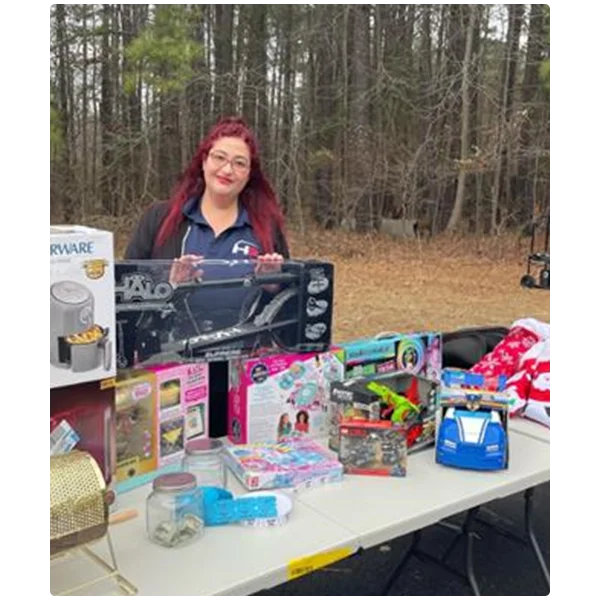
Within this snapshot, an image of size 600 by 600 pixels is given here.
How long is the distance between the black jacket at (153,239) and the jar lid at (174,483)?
0.88 meters

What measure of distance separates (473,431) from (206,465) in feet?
1.84

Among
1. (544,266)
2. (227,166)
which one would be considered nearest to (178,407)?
(227,166)

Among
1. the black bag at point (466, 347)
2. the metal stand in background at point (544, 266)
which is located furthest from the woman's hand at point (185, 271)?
the black bag at point (466, 347)

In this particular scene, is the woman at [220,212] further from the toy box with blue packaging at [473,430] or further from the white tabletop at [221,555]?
the white tabletop at [221,555]

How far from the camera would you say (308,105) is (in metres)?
9.39

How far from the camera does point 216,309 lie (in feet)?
5.72

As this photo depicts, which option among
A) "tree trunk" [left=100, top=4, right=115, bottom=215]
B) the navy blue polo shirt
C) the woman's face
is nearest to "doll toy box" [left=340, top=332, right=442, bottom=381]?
the navy blue polo shirt

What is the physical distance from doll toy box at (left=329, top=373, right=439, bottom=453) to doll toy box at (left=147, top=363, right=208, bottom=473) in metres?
0.29

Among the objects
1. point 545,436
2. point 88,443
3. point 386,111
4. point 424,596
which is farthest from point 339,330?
point 386,111

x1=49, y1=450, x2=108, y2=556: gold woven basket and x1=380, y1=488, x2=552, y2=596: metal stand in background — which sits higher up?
x1=49, y1=450, x2=108, y2=556: gold woven basket

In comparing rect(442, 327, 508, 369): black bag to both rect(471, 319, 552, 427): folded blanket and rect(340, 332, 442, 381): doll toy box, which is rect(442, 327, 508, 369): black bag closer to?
rect(471, 319, 552, 427): folded blanket

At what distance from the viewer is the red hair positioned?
7.01 feet

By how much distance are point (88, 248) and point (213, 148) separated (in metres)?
0.87

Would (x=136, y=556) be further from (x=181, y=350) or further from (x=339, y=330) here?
(x=339, y=330)
